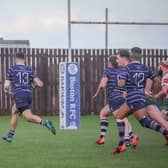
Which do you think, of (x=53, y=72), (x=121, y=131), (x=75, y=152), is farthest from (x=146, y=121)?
(x=53, y=72)

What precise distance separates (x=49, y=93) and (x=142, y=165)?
50.4 ft

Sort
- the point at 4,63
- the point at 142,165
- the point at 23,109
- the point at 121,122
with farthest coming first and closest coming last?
the point at 4,63 → the point at 23,109 → the point at 121,122 → the point at 142,165

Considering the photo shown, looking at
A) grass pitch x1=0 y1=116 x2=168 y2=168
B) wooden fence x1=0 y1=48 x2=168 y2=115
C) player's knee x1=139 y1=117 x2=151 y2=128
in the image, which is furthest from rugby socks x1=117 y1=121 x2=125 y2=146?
wooden fence x1=0 y1=48 x2=168 y2=115

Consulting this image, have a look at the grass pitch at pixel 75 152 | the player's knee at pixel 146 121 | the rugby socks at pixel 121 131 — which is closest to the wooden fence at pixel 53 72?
the grass pitch at pixel 75 152

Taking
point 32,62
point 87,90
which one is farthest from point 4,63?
point 87,90

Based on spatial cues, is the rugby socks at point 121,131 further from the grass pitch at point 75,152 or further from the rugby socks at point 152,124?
the rugby socks at point 152,124

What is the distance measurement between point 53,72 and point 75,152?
529 inches

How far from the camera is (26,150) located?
13.1 meters

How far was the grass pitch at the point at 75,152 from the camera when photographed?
11094mm

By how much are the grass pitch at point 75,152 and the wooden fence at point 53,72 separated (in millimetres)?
8215

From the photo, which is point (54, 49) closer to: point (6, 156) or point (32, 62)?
point (32, 62)

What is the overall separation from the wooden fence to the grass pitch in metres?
8.21

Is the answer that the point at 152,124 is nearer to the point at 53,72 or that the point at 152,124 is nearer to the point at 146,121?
the point at 146,121

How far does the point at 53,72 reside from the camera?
2606cm
